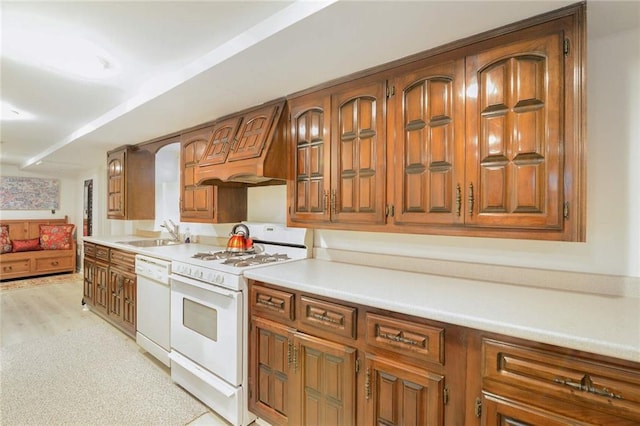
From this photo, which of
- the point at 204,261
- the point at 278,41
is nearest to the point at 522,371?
the point at 278,41

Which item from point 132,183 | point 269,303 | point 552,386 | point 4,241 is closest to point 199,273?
point 269,303

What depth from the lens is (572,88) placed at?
1157mm

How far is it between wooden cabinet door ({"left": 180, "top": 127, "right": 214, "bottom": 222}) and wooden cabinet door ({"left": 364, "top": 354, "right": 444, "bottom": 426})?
6.72 feet

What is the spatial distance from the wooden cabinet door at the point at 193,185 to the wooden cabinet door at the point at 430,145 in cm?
185

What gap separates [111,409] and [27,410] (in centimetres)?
55

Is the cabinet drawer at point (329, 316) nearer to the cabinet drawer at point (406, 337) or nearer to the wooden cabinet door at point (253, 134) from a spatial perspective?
the cabinet drawer at point (406, 337)

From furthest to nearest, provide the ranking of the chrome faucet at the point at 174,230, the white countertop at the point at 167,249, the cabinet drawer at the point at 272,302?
1. the chrome faucet at the point at 174,230
2. the white countertop at the point at 167,249
3. the cabinet drawer at the point at 272,302

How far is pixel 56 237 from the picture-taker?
5965 millimetres

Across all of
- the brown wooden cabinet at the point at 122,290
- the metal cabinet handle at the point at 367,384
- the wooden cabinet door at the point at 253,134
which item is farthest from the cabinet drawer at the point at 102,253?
the metal cabinet handle at the point at 367,384

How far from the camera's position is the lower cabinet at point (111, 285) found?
2.94m

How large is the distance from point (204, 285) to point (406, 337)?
137cm

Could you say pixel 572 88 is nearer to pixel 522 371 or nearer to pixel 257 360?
pixel 522 371

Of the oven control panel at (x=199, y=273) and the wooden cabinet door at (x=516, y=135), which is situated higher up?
the wooden cabinet door at (x=516, y=135)

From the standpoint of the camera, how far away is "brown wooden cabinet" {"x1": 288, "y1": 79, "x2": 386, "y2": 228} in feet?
5.56
